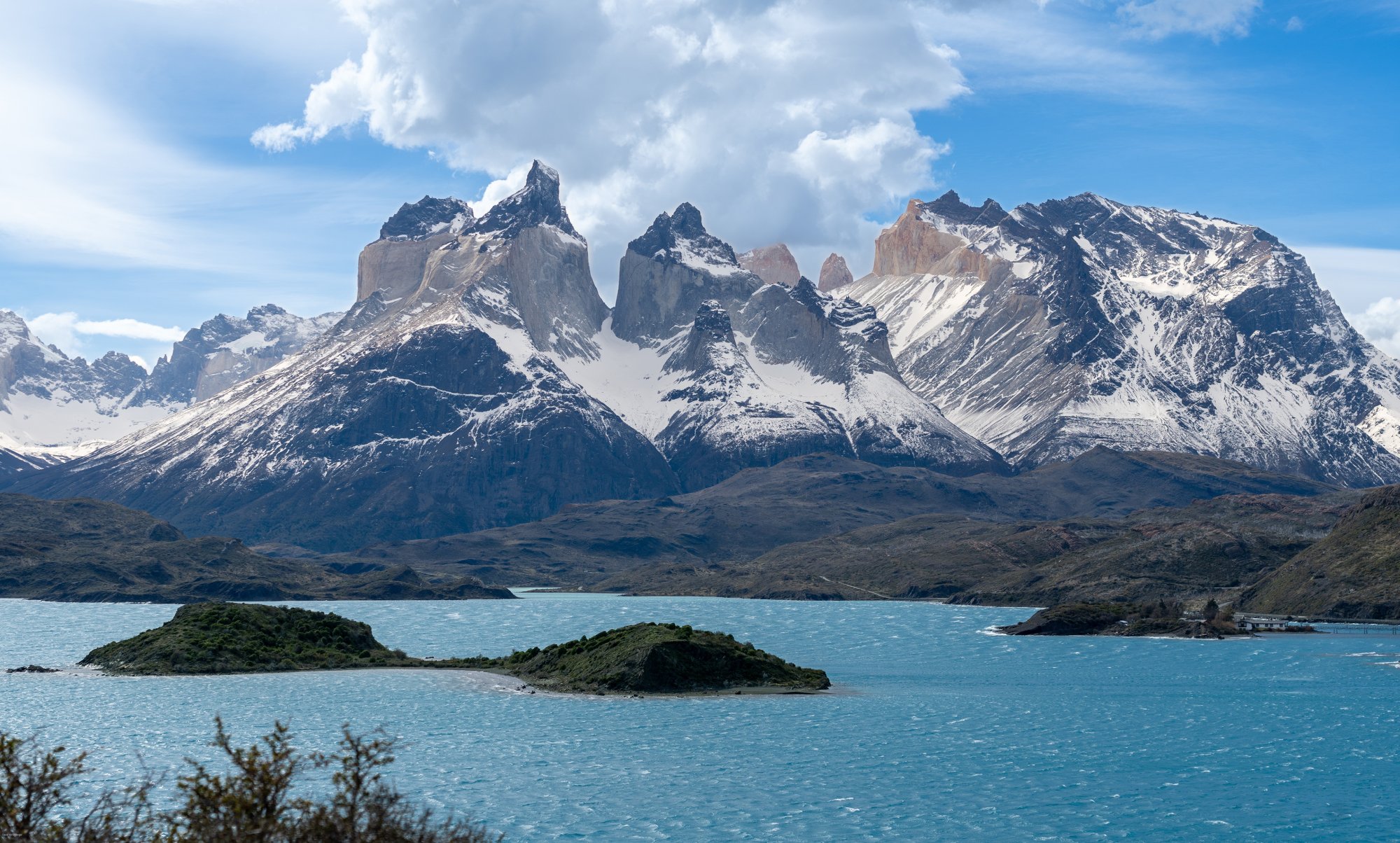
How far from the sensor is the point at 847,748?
10494 cm

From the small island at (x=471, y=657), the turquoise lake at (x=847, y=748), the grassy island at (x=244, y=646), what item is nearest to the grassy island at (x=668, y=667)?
the small island at (x=471, y=657)

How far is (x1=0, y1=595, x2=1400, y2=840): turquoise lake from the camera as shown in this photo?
80.8 metres

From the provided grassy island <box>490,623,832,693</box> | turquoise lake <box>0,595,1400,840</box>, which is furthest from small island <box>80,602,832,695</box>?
turquoise lake <box>0,595,1400,840</box>

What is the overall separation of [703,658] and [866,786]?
168ft

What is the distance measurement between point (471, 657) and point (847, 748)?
7423cm

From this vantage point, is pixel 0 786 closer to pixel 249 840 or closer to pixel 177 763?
pixel 249 840

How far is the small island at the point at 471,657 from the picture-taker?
452 ft

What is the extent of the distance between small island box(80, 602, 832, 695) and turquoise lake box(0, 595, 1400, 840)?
4.99 m

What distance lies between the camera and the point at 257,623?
162375mm

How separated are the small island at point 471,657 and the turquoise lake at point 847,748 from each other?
499 centimetres

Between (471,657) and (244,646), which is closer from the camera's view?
(244,646)

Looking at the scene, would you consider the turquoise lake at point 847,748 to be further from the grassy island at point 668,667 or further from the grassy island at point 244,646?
the grassy island at point 244,646

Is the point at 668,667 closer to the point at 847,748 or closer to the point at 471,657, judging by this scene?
the point at 847,748

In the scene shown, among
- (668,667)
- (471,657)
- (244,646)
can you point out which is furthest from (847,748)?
(244,646)
